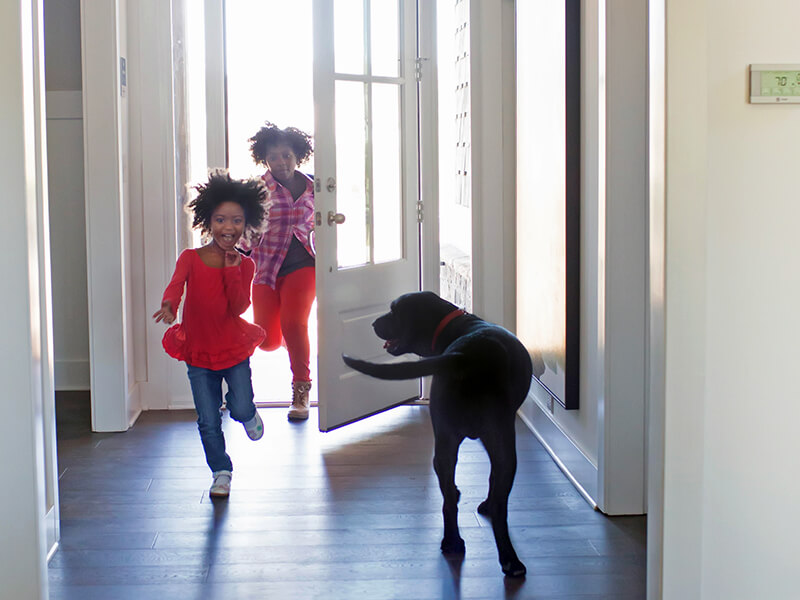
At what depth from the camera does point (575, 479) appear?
133 inches

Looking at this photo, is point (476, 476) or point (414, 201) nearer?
point (476, 476)

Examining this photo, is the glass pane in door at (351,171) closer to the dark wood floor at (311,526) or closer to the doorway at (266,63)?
the dark wood floor at (311,526)

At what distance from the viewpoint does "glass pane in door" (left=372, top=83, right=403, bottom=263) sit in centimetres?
423

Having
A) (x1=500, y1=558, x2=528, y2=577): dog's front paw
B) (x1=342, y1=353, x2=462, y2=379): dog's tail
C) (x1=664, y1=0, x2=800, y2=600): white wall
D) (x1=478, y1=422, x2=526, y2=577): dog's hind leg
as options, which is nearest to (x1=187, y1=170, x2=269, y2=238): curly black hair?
(x1=342, y1=353, x2=462, y2=379): dog's tail

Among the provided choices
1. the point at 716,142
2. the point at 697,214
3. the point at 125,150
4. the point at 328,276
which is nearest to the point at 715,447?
the point at 697,214

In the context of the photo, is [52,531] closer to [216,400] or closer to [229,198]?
[216,400]

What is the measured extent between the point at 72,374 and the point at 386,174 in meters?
2.00

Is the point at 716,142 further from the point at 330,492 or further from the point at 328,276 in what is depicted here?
the point at 328,276

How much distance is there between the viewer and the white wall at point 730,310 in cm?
198

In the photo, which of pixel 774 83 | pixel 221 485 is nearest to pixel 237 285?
pixel 221 485

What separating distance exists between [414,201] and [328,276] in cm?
72

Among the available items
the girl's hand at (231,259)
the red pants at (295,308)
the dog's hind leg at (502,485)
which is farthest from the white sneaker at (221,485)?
the red pants at (295,308)

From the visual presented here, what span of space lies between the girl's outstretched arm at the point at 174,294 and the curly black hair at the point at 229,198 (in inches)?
6.3

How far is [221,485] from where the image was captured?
10.7 feet
